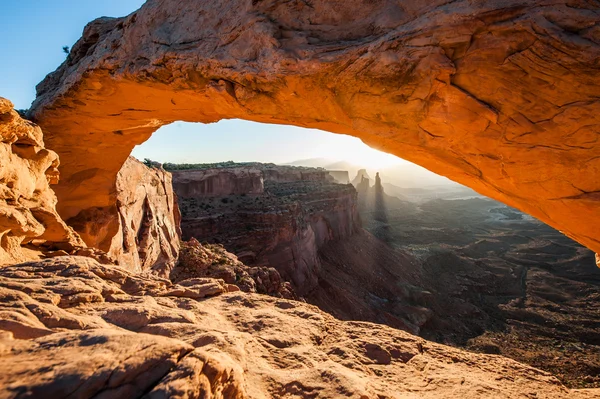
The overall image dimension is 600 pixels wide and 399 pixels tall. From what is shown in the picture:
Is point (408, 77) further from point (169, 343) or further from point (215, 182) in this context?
point (215, 182)

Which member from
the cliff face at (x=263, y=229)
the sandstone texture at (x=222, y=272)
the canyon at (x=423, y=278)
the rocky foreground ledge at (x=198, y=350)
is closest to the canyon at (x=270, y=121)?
the rocky foreground ledge at (x=198, y=350)

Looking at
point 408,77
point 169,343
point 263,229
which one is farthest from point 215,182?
point 169,343

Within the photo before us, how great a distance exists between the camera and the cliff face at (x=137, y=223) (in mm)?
9891

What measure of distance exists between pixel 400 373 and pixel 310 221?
88.5 ft

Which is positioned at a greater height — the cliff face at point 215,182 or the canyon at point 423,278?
the cliff face at point 215,182

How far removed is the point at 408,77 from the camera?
4598 mm

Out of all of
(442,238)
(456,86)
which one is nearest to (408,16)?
(456,86)

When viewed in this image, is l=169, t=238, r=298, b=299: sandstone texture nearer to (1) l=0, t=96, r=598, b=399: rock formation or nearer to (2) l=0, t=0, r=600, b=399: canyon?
(2) l=0, t=0, r=600, b=399: canyon

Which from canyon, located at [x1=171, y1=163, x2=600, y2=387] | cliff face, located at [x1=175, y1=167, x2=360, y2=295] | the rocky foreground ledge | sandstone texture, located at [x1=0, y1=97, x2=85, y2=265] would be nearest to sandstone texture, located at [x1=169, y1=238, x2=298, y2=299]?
canyon, located at [x1=171, y1=163, x2=600, y2=387]

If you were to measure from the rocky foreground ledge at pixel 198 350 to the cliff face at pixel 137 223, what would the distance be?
6.01 m

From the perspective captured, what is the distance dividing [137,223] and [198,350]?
451 inches

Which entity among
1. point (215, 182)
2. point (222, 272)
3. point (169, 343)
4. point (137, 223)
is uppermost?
point (215, 182)

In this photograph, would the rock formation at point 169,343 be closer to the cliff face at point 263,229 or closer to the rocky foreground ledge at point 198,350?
the rocky foreground ledge at point 198,350

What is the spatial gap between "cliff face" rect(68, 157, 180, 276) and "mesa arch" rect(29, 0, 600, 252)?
13.4 ft
